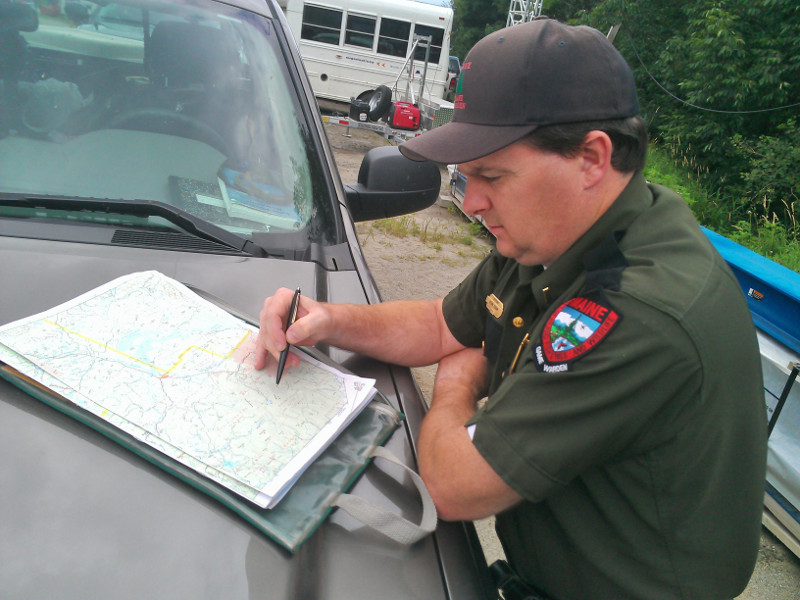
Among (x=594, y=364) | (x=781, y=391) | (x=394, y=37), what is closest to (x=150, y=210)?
(x=594, y=364)

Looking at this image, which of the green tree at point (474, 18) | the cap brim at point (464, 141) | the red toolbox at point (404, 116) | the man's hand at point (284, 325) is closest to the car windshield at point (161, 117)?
the man's hand at point (284, 325)

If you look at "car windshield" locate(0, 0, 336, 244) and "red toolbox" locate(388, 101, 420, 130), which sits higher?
"car windshield" locate(0, 0, 336, 244)

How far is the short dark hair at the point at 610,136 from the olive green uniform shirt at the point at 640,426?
4.6 inches

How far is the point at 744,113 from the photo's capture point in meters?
9.25

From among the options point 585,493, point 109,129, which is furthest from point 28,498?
point 109,129

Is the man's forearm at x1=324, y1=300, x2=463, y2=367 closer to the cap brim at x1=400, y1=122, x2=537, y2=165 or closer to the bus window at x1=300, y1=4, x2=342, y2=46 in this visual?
the cap brim at x1=400, y1=122, x2=537, y2=165

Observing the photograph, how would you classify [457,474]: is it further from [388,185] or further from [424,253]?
[424,253]

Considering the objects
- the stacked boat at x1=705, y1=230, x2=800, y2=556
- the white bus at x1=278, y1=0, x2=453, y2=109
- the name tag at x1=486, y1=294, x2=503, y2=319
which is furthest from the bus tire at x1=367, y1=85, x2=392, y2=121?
the name tag at x1=486, y1=294, x2=503, y2=319

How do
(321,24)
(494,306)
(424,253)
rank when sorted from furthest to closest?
(321,24), (424,253), (494,306)

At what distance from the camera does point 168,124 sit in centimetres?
189

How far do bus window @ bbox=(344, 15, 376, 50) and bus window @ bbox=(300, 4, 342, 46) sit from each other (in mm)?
211

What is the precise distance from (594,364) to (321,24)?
13.9 meters

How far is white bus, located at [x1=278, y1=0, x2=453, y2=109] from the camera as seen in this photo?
13414 mm

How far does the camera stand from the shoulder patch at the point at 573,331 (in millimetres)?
1068
